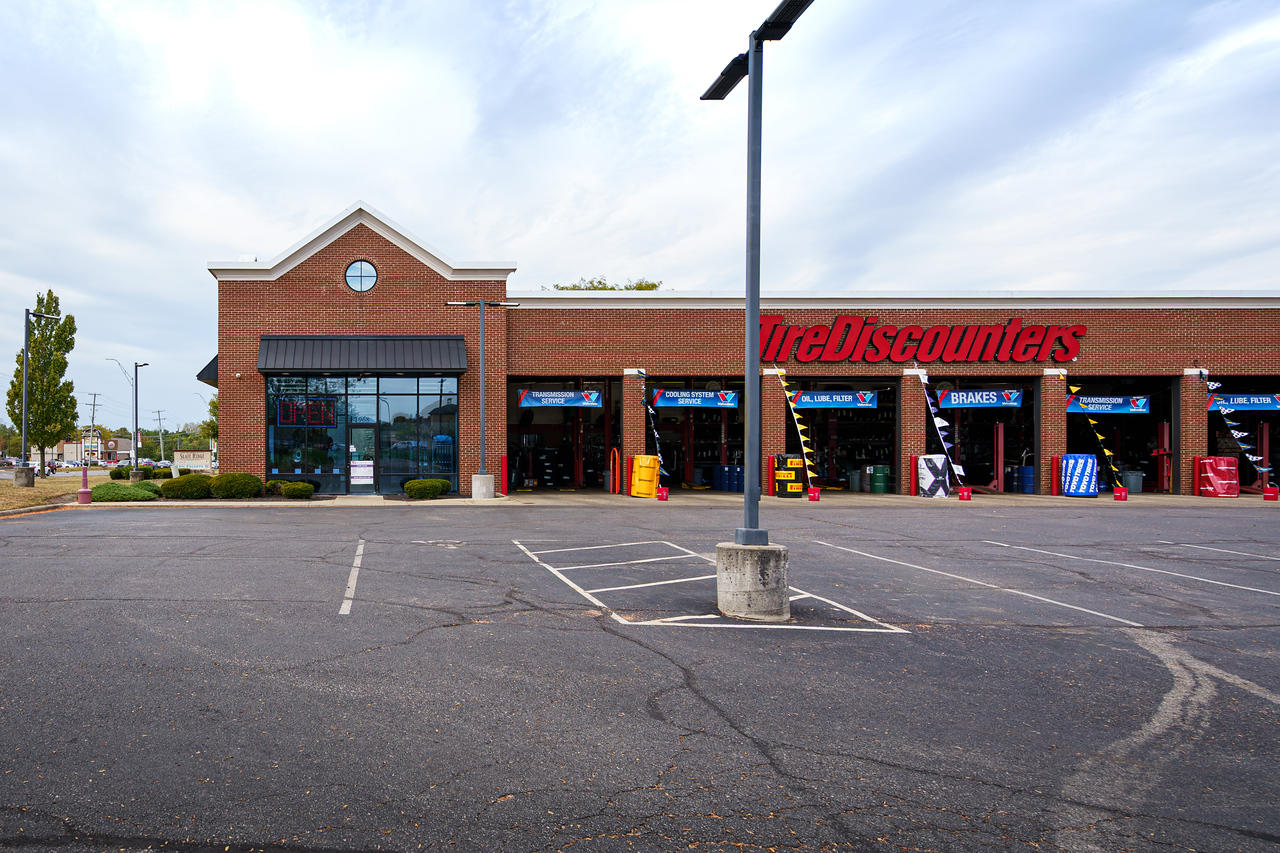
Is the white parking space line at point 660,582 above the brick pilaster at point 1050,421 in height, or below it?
below

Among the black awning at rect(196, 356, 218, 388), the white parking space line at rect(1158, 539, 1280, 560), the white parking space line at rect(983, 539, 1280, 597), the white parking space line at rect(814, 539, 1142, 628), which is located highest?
the black awning at rect(196, 356, 218, 388)

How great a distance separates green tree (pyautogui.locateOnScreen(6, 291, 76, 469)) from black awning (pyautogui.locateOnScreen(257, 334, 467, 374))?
28.0 m

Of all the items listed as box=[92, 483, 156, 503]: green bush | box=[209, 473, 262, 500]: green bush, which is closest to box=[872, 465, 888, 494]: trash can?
box=[209, 473, 262, 500]: green bush

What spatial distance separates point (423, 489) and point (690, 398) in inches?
401

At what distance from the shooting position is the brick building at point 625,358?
79.7 ft

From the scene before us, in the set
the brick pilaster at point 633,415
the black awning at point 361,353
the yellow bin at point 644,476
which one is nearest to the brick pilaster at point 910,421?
the yellow bin at point 644,476

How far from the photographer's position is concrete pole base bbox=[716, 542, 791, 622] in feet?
23.6

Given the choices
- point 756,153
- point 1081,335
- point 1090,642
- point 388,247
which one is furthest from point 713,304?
point 1090,642

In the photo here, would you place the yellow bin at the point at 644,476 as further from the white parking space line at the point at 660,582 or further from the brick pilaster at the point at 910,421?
the white parking space line at the point at 660,582

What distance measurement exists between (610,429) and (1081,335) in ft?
61.1

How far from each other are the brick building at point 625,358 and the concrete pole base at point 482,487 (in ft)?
6.60

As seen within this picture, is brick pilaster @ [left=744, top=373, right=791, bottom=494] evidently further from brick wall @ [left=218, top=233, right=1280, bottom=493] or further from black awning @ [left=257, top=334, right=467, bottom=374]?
black awning @ [left=257, top=334, right=467, bottom=374]

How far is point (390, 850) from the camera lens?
304 centimetres

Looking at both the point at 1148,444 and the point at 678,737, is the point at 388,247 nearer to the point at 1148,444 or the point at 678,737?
the point at 678,737
